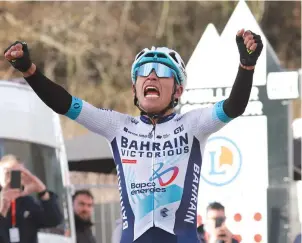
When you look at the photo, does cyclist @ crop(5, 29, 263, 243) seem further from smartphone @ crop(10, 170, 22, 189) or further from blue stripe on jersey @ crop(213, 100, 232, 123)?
smartphone @ crop(10, 170, 22, 189)

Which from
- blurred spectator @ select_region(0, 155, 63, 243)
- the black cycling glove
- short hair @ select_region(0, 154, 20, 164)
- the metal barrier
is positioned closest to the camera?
the black cycling glove

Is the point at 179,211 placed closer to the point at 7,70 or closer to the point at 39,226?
the point at 39,226

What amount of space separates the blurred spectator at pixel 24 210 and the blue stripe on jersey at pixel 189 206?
278 centimetres

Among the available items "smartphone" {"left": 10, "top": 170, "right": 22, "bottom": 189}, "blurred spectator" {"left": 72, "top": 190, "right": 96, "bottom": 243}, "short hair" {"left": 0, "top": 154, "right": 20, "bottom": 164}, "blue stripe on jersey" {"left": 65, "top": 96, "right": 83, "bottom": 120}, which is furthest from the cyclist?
"blurred spectator" {"left": 72, "top": 190, "right": 96, "bottom": 243}

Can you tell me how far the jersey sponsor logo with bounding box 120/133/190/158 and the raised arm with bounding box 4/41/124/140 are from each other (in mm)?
130

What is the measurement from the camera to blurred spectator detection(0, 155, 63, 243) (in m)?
6.48

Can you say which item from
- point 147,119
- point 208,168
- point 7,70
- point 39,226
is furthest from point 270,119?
point 7,70

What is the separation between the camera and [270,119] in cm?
671

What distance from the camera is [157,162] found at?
12.7 ft

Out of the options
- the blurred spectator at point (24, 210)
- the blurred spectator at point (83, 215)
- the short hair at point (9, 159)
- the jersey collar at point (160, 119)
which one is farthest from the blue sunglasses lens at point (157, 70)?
the blurred spectator at point (83, 215)

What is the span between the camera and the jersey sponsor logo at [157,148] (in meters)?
3.88

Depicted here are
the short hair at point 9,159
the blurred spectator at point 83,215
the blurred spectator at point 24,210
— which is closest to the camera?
the blurred spectator at point 24,210

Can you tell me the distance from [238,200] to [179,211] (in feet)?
9.60

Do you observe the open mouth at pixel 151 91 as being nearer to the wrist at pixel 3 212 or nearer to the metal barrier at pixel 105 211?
the wrist at pixel 3 212
